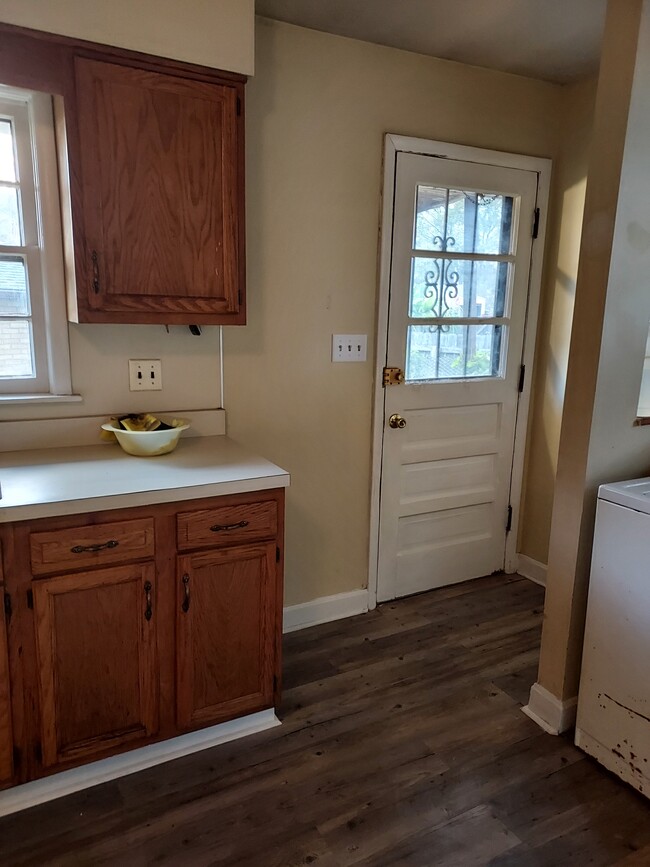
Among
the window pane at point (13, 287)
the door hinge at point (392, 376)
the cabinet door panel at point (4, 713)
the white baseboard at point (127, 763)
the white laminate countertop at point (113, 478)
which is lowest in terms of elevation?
the white baseboard at point (127, 763)

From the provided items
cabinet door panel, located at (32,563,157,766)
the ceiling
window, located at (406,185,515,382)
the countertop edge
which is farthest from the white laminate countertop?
the ceiling

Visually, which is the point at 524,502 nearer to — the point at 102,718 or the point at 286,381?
the point at 286,381

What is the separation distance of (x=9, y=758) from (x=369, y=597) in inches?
63.4

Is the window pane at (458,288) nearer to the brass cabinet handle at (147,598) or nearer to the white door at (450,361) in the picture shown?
the white door at (450,361)

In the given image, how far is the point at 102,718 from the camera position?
1.74 m

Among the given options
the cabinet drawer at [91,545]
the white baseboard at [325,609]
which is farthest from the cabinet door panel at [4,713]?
the white baseboard at [325,609]

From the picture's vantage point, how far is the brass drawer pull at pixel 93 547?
63.3 inches

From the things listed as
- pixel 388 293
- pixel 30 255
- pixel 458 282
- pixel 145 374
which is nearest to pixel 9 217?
pixel 30 255

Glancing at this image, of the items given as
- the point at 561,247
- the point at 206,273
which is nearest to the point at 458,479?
the point at 561,247

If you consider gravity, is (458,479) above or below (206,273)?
below

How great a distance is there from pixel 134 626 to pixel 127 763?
18.5 inches

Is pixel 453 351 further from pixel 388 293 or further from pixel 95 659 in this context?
pixel 95 659

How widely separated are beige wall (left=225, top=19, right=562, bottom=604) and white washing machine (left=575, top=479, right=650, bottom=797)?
44.3 inches

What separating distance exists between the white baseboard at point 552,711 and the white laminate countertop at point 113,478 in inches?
47.2
